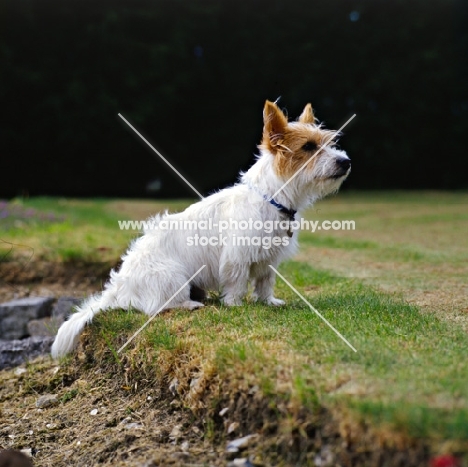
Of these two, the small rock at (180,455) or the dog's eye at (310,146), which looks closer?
the small rock at (180,455)

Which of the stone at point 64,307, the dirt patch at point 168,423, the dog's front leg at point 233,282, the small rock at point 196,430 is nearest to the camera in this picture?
the dirt patch at point 168,423

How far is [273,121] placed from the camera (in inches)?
213

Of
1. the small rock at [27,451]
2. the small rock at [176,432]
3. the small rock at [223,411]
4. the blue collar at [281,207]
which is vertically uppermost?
the blue collar at [281,207]

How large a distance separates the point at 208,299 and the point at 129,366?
4.06ft

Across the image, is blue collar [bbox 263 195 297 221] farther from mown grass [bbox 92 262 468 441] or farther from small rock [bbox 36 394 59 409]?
small rock [bbox 36 394 59 409]

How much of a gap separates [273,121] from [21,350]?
3002mm

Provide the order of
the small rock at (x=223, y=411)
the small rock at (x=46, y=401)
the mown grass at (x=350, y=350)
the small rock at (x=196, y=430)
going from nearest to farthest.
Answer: the mown grass at (x=350, y=350) < the small rock at (x=223, y=411) < the small rock at (x=196, y=430) < the small rock at (x=46, y=401)

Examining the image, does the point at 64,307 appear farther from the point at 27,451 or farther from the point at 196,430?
the point at 196,430

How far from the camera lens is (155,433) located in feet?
13.6

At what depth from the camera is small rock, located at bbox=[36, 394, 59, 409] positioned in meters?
5.14

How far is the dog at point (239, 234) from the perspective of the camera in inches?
213

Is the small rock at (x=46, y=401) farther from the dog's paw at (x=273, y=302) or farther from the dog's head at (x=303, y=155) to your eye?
the dog's head at (x=303, y=155)

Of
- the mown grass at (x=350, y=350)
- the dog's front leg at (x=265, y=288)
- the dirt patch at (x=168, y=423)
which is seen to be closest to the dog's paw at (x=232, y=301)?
the mown grass at (x=350, y=350)

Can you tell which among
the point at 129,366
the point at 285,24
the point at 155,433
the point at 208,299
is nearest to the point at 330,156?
the point at 208,299
